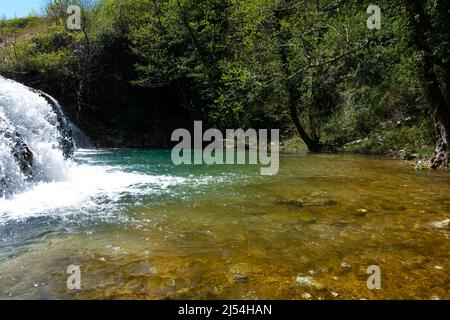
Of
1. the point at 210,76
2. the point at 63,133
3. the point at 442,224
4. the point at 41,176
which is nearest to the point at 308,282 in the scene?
the point at 442,224

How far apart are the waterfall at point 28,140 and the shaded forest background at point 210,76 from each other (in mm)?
5914

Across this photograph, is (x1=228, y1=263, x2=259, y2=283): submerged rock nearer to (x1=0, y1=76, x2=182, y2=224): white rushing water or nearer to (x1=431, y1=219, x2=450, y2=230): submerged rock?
(x1=431, y1=219, x2=450, y2=230): submerged rock

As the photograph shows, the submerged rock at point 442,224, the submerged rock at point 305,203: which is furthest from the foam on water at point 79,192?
the submerged rock at point 442,224

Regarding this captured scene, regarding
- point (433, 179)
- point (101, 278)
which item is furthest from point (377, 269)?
point (433, 179)

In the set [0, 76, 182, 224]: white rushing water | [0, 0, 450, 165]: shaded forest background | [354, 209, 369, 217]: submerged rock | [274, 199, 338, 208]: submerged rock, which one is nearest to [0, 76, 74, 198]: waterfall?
[0, 76, 182, 224]: white rushing water

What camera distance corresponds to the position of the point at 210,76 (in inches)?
792

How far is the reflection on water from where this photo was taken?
2770mm

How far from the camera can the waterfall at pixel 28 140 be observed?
662 centimetres

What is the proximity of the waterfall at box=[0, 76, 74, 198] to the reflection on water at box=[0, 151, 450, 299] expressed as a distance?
2.01ft

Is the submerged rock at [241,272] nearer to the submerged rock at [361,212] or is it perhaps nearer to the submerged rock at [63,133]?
the submerged rock at [361,212]

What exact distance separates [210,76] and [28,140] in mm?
12684

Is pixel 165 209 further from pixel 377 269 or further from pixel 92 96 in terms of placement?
pixel 92 96
